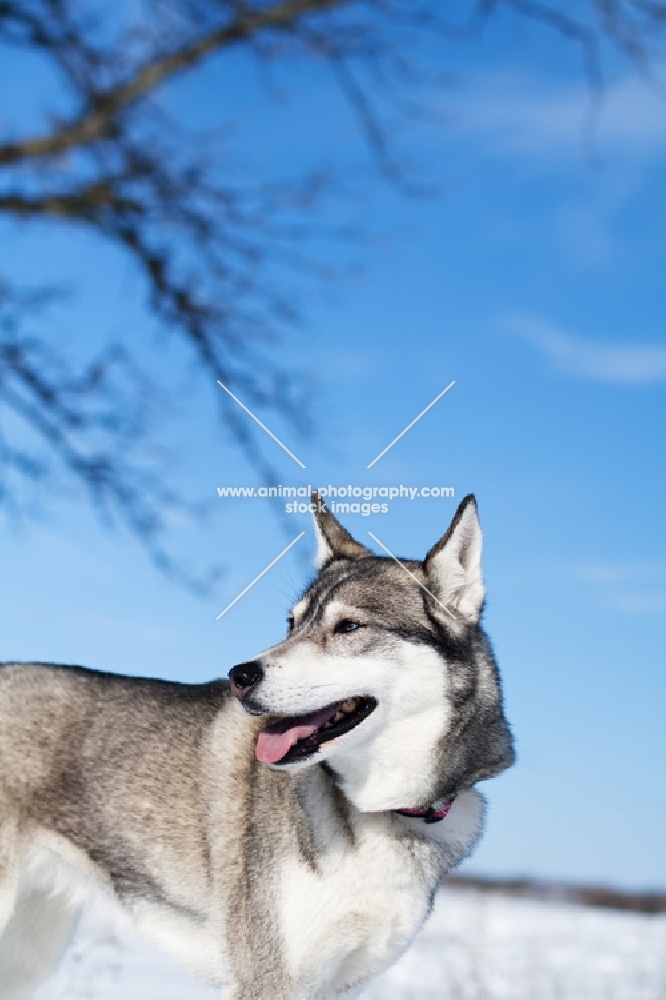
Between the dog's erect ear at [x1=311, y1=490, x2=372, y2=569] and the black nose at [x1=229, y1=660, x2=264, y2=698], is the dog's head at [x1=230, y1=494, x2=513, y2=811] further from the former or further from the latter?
the dog's erect ear at [x1=311, y1=490, x2=372, y2=569]

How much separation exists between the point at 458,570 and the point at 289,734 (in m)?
1.00

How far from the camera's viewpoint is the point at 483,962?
22.3 ft

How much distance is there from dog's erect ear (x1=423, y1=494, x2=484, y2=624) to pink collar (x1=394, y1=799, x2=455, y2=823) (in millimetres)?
786

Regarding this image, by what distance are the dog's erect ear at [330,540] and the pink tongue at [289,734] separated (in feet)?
3.31

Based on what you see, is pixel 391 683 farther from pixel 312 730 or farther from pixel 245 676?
pixel 245 676

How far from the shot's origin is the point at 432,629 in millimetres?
4562

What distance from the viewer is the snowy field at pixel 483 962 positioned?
6.92m

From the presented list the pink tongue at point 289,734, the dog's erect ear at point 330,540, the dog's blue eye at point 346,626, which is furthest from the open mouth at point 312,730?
the dog's erect ear at point 330,540

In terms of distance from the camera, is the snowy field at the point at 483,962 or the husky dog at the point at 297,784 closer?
the husky dog at the point at 297,784

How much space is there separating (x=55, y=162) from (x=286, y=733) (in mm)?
2663

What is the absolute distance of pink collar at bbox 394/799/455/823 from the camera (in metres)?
4.60

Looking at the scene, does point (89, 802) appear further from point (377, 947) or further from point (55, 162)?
point (55, 162)

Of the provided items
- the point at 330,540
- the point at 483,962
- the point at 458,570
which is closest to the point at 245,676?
the point at 458,570

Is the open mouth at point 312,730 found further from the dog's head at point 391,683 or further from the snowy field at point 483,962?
the snowy field at point 483,962
